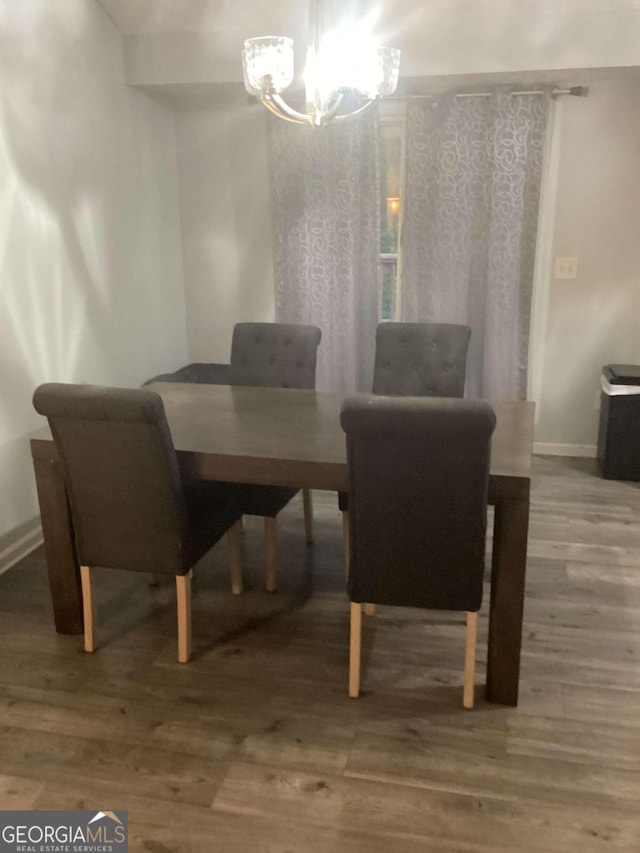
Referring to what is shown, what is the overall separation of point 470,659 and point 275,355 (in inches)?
64.2

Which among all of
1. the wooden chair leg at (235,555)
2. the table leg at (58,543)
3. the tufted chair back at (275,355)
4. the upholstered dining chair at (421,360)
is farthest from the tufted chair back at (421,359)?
the table leg at (58,543)

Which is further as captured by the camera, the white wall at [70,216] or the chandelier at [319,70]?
the white wall at [70,216]

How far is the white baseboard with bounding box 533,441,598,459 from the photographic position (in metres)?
4.35

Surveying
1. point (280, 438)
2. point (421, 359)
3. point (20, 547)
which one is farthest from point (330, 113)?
point (20, 547)

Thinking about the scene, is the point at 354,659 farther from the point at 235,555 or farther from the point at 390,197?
the point at 390,197

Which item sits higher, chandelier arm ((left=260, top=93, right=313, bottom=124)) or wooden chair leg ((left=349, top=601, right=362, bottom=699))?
chandelier arm ((left=260, top=93, right=313, bottom=124))

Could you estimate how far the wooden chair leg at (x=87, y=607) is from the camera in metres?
2.38

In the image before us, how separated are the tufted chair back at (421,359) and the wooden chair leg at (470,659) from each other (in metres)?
1.15

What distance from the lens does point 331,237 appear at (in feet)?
13.5

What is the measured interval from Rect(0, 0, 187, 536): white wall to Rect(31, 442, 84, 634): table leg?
2.40ft

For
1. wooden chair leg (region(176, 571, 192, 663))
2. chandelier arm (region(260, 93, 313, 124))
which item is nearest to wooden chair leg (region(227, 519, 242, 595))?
wooden chair leg (region(176, 571, 192, 663))

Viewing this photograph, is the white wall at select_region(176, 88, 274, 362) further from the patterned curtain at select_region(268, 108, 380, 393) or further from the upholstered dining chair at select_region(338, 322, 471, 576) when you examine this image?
the upholstered dining chair at select_region(338, 322, 471, 576)

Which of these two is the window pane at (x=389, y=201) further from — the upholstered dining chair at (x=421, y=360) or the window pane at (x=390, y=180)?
the upholstered dining chair at (x=421, y=360)

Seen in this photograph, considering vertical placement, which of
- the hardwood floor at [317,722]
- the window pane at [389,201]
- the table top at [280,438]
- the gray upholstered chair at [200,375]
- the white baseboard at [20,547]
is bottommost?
the hardwood floor at [317,722]
